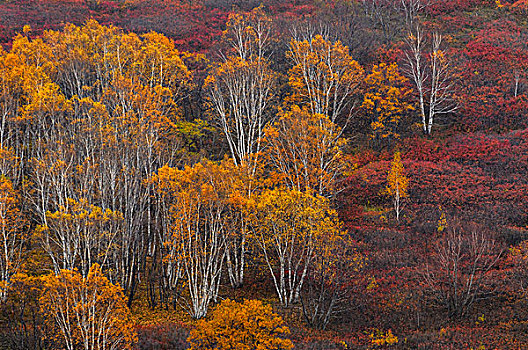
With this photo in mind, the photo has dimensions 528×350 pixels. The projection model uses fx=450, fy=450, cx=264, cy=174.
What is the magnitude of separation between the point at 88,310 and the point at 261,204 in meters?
11.3

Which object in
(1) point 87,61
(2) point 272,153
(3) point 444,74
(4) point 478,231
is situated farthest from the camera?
(3) point 444,74

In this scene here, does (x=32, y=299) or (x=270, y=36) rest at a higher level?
(x=270, y=36)

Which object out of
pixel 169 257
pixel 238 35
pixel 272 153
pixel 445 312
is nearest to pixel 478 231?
pixel 445 312

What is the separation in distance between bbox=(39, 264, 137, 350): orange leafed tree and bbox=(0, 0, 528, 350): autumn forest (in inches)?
5.0

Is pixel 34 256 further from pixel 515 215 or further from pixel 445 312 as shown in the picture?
pixel 515 215

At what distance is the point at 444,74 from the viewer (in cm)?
5047

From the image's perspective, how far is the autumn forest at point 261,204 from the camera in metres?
23.4

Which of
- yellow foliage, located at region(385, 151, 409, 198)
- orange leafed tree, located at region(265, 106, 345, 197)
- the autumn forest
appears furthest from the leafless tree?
orange leafed tree, located at region(265, 106, 345, 197)

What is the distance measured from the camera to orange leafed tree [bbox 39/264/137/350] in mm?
20484

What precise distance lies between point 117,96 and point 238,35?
63.1ft

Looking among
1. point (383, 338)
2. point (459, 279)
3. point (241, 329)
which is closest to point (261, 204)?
point (241, 329)

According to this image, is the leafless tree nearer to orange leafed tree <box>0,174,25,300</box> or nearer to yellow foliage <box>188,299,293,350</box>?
yellow foliage <box>188,299,293,350</box>

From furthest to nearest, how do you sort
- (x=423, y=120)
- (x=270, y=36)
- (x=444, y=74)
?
(x=270, y=36) < (x=444, y=74) < (x=423, y=120)

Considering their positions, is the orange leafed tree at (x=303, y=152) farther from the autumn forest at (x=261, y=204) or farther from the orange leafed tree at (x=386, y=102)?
the orange leafed tree at (x=386, y=102)
